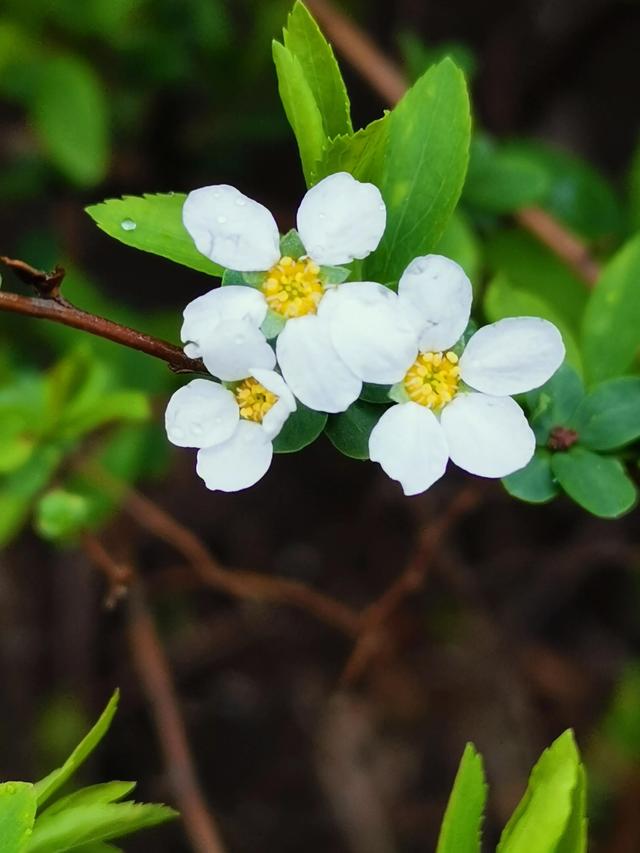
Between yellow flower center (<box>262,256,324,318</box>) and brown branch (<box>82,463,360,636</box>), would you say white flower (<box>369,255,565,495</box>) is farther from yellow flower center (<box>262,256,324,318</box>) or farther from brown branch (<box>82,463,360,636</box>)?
brown branch (<box>82,463,360,636</box>)

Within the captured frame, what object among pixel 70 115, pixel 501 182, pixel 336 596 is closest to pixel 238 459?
pixel 501 182

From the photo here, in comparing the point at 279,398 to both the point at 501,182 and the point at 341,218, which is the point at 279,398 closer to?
the point at 341,218

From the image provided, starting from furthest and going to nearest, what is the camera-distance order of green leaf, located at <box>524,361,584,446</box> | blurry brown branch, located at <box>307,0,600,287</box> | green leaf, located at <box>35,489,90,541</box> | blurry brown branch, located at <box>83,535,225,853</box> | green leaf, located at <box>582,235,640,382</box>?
blurry brown branch, located at <box>307,0,600,287</box>, blurry brown branch, located at <box>83,535,225,853</box>, green leaf, located at <box>35,489,90,541</box>, green leaf, located at <box>582,235,640,382</box>, green leaf, located at <box>524,361,584,446</box>

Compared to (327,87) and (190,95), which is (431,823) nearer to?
(190,95)

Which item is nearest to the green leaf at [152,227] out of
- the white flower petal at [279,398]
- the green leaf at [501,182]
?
the white flower petal at [279,398]

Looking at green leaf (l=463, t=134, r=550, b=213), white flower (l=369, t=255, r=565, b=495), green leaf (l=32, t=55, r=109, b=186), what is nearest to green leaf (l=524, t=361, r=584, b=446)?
white flower (l=369, t=255, r=565, b=495)
